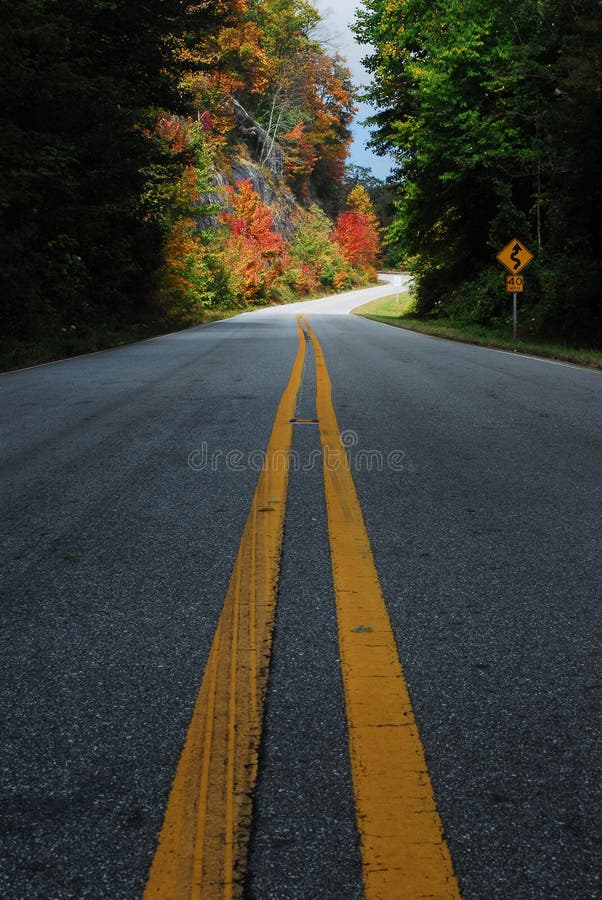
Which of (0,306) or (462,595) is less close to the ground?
(0,306)

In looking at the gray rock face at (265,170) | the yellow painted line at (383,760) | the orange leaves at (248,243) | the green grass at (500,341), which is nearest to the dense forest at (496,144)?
the green grass at (500,341)

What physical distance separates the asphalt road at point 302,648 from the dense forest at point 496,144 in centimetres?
1176

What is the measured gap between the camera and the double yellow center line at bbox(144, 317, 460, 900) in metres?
1.27

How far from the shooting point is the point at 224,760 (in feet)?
5.17

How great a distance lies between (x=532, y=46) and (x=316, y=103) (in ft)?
186

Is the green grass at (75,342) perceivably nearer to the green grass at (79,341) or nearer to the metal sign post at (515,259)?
the green grass at (79,341)

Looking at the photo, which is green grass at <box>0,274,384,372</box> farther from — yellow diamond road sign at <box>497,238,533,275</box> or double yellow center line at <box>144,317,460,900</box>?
double yellow center line at <box>144,317,460,900</box>

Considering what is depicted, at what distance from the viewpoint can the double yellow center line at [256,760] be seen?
49.8 inches

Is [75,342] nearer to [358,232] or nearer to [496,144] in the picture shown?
[496,144]

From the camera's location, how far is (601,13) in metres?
14.4

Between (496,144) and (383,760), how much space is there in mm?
21208

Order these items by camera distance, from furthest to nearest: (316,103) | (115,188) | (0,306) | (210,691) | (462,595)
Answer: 1. (316,103)
2. (115,188)
3. (0,306)
4. (462,595)
5. (210,691)

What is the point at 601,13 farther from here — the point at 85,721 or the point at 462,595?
the point at 85,721

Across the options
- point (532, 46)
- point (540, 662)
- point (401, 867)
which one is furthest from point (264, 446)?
point (532, 46)
